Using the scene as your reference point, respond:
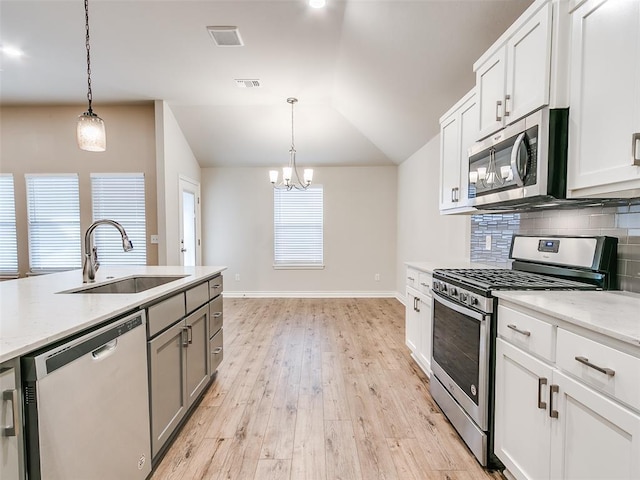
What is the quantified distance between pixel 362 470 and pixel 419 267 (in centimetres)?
159

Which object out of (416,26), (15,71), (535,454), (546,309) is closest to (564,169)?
(546,309)

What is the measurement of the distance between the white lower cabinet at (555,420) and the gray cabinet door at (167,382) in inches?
→ 68.3

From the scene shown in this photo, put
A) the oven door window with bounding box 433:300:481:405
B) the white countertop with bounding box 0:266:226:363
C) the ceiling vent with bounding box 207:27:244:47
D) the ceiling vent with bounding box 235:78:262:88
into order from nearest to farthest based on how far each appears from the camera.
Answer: the white countertop with bounding box 0:266:226:363, the oven door window with bounding box 433:300:481:405, the ceiling vent with bounding box 207:27:244:47, the ceiling vent with bounding box 235:78:262:88

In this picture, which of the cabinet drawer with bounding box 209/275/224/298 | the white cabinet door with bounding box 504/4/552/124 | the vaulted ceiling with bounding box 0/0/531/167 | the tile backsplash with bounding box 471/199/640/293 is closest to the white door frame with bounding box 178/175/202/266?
the vaulted ceiling with bounding box 0/0/531/167

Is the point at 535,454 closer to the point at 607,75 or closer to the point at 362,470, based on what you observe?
the point at 362,470

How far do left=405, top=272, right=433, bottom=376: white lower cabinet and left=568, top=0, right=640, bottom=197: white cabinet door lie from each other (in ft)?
4.52

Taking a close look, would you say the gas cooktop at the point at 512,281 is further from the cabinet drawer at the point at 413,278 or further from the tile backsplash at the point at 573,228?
the cabinet drawer at the point at 413,278

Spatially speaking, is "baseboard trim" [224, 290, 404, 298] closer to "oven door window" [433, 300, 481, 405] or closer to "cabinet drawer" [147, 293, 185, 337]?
"oven door window" [433, 300, 481, 405]

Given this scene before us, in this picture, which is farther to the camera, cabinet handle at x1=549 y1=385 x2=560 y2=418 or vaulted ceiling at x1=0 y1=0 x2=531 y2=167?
vaulted ceiling at x1=0 y1=0 x2=531 y2=167

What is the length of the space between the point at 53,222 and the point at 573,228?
598 cm

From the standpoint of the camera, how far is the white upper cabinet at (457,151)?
2.40 meters

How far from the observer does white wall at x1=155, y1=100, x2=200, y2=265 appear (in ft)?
14.1

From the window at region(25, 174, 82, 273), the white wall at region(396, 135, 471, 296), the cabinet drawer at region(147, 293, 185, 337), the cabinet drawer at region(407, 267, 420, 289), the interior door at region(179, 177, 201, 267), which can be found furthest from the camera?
the interior door at region(179, 177, 201, 267)

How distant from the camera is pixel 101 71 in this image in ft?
11.5
